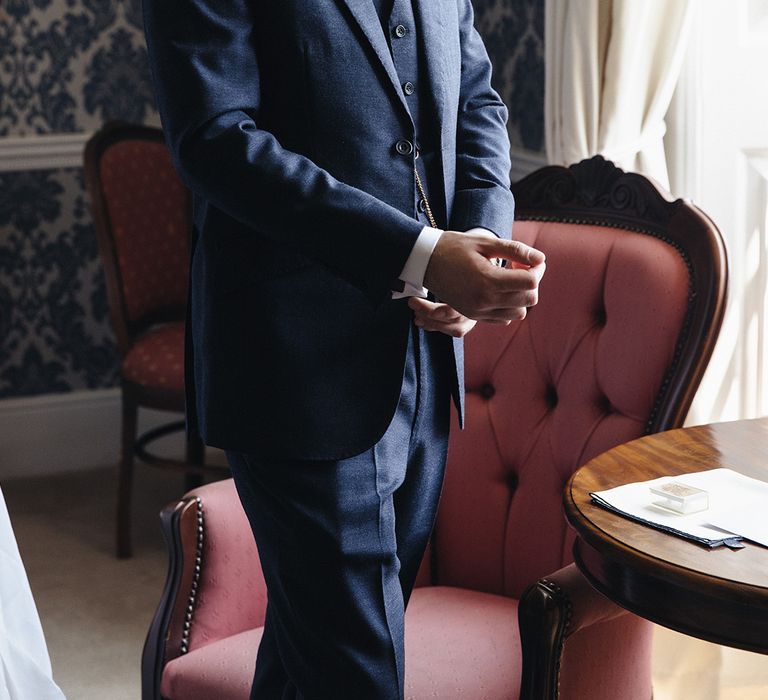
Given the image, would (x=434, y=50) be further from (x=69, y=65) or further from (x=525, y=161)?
(x=69, y=65)

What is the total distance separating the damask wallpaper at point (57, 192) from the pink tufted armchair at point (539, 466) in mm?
2169

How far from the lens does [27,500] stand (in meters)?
3.51

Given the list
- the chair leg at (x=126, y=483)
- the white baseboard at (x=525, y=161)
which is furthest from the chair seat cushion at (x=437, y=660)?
the chair leg at (x=126, y=483)

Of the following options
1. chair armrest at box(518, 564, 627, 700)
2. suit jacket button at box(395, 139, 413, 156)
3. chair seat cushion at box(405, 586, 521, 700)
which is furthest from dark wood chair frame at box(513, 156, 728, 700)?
suit jacket button at box(395, 139, 413, 156)

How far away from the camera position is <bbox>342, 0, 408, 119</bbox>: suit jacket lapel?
120 cm

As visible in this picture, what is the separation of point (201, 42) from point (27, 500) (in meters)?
2.64

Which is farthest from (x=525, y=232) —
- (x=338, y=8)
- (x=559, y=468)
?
(x=338, y=8)

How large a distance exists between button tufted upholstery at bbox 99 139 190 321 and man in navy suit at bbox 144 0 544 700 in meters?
1.91

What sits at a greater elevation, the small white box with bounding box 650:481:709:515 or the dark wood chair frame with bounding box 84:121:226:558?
the small white box with bounding box 650:481:709:515

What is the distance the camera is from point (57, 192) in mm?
3672

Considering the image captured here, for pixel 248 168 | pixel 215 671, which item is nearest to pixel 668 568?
pixel 248 168

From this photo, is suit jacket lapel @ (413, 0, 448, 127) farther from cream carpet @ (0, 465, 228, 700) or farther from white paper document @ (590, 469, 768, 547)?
cream carpet @ (0, 465, 228, 700)

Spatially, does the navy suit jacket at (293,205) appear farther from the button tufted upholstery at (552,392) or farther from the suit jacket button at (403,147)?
the button tufted upholstery at (552,392)

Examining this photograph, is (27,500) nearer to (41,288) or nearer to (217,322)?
(41,288)
